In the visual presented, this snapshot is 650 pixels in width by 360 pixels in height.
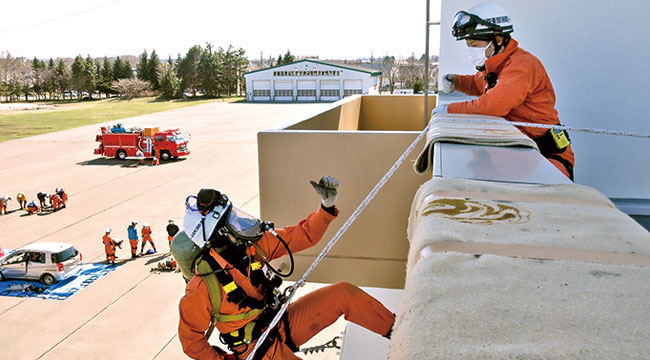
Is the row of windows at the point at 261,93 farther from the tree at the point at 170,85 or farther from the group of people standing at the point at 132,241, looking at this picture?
the group of people standing at the point at 132,241

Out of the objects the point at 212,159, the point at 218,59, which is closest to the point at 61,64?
the point at 218,59

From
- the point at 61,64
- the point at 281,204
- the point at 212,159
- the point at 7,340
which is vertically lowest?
the point at 7,340

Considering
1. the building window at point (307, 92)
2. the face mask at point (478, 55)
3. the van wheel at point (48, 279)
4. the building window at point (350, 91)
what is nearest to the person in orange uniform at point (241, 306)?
the face mask at point (478, 55)

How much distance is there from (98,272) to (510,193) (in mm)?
14941

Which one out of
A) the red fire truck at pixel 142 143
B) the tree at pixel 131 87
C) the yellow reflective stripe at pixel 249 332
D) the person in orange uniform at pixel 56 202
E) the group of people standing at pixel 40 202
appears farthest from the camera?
the tree at pixel 131 87

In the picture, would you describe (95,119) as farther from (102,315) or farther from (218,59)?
(102,315)

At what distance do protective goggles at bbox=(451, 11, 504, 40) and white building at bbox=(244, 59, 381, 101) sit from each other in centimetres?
6040

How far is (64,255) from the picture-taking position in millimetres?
14203

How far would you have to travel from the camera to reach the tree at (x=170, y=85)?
255ft

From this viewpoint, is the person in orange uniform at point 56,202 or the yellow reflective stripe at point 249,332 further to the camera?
the person in orange uniform at point 56,202

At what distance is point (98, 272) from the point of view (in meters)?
14.6

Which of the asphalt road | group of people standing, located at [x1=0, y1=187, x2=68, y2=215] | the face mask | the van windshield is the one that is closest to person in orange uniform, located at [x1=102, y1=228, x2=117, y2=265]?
the asphalt road

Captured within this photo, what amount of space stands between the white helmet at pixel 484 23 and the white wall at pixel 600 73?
2454 millimetres

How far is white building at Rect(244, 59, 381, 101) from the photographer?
64625 mm
